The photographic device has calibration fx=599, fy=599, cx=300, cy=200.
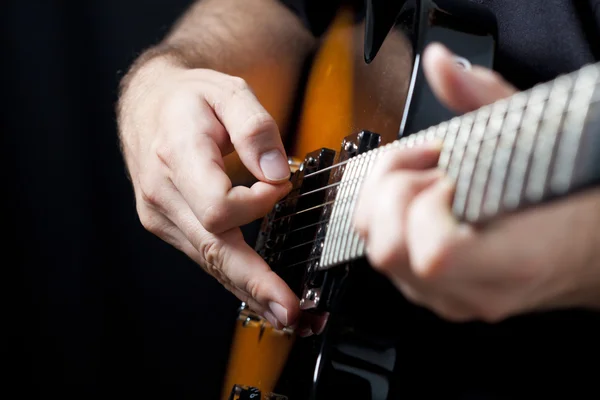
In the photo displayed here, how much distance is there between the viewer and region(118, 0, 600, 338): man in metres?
0.36

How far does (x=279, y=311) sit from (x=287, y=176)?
15 cm

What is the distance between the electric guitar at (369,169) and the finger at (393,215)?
27 millimetres

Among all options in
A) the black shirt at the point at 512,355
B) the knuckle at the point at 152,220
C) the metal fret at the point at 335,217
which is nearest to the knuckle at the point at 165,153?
the knuckle at the point at 152,220

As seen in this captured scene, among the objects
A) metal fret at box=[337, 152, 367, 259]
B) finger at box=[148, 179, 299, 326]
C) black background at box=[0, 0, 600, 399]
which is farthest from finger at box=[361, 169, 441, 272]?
black background at box=[0, 0, 600, 399]

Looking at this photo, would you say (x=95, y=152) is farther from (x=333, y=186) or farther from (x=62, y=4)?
(x=333, y=186)

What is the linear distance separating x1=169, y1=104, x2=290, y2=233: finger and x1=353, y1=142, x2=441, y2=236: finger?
0.24 meters

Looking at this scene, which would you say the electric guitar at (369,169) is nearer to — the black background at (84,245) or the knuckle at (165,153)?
the knuckle at (165,153)

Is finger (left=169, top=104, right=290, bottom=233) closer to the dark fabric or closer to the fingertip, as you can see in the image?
the fingertip

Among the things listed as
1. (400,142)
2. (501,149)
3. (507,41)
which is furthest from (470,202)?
(507,41)

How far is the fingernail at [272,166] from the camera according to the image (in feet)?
2.14

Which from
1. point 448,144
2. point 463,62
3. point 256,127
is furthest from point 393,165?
point 256,127

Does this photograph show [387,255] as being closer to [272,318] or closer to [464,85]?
[464,85]

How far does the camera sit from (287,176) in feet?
2.16

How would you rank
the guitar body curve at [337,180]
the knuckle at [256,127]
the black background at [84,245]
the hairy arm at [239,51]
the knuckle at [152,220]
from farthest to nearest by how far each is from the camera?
the black background at [84,245]
the hairy arm at [239,51]
the knuckle at [152,220]
the knuckle at [256,127]
the guitar body curve at [337,180]
